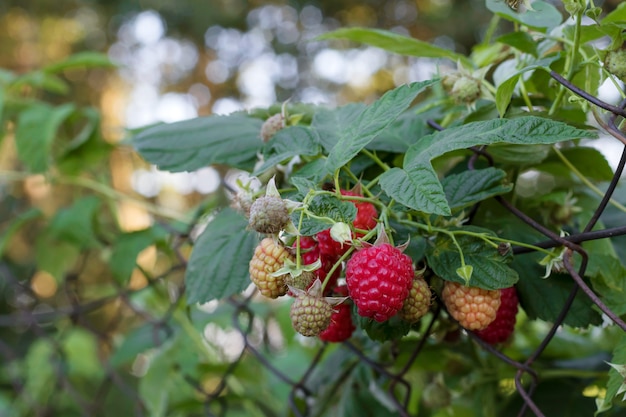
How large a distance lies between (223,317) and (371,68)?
10.9 feet

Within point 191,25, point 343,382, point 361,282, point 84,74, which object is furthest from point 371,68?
point 361,282

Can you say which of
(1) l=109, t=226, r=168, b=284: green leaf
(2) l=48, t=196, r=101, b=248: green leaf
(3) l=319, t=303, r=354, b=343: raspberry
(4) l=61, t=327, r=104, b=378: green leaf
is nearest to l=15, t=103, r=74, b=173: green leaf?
(2) l=48, t=196, r=101, b=248: green leaf

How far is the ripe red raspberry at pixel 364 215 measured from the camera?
46cm

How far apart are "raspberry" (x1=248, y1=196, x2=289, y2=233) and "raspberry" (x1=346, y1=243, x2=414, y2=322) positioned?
0.05 meters

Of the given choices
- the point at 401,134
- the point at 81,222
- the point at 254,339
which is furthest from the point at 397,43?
the point at 254,339

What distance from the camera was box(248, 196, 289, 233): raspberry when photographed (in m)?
0.40

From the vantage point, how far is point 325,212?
42 centimetres

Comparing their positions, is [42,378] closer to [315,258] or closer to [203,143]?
[203,143]

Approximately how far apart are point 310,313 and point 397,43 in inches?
10.9

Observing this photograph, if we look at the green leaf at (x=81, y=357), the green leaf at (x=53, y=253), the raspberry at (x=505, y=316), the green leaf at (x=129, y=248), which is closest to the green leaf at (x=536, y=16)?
the raspberry at (x=505, y=316)

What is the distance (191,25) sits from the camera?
4.12 metres

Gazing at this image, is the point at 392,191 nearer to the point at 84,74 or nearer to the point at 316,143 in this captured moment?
the point at 316,143

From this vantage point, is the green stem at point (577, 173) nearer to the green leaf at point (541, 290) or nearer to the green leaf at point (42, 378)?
the green leaf at point (541, 290)

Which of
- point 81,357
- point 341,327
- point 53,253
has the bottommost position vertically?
point 81,357
